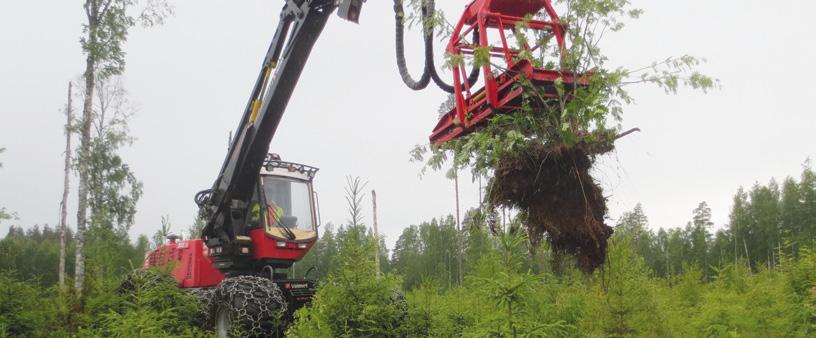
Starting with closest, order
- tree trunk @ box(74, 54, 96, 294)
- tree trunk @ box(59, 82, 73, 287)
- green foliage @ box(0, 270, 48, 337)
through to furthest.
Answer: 1. green foliage @ box(0, 270, 48, 337)
2. tree trunk @ box(74, 54, 96, 294)
3. tree trunk @ box(59, 82, 73, 287)

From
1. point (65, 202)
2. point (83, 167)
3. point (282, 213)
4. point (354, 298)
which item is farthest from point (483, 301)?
point (65, 202)

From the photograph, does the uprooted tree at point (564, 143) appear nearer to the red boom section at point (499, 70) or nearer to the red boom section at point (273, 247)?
the red boom section at point (499, 70)

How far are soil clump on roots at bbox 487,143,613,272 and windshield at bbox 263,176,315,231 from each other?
4752 mm

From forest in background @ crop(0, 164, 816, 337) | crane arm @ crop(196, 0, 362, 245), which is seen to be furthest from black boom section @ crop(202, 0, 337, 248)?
forest in background @ crop(0, 164, 816, 337)

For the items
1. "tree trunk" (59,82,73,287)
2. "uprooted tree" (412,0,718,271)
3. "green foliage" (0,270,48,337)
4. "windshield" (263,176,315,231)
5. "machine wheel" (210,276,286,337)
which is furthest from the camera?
"tree trunk" (59,82,73,287)

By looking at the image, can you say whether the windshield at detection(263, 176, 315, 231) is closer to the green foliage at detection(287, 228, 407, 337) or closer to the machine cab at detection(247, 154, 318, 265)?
the machine cab at detection(247, 154, 318, 265)

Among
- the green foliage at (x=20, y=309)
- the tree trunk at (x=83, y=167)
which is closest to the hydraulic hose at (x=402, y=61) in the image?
the green foliage at (x=20, y=309)

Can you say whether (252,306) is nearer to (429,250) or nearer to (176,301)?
(176,301)

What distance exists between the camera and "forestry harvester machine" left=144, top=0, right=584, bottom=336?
599cm

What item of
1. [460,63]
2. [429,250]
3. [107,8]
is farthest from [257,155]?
[429,250]

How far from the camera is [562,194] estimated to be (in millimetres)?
4730

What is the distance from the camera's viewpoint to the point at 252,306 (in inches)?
277

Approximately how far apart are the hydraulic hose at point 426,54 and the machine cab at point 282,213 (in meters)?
3.30

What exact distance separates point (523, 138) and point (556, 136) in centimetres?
30
